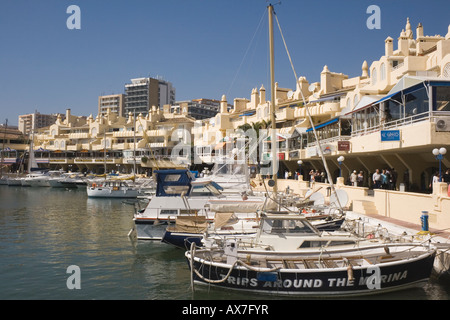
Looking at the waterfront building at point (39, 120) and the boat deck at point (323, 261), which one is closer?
the boat deck at point (323, 261)

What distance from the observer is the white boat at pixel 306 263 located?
1193 centimetres

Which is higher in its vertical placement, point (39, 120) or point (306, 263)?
point (39, 120)

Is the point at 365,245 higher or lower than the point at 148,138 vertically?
lower

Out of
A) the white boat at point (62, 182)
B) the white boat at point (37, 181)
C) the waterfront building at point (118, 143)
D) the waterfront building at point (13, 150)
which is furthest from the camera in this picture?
the waterfront building at point (13, 150)

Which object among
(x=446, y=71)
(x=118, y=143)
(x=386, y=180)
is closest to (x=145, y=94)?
(x=118, y=143)

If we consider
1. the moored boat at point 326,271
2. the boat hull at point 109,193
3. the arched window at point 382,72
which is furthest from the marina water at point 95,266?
the arched window at point 382,72

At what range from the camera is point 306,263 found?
41.3ft

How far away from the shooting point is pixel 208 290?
13242 millimetres

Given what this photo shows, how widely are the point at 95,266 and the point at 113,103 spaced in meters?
150

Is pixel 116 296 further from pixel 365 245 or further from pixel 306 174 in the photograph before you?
pixel 306 174

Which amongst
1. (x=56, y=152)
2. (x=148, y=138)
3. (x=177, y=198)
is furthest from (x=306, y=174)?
(x=56, y=152)

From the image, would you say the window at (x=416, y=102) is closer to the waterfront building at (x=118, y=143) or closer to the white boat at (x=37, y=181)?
the waterfront building at (x=118, y=143)

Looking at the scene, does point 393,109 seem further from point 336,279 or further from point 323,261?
point 336,279
